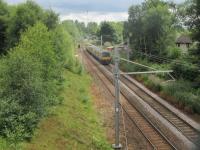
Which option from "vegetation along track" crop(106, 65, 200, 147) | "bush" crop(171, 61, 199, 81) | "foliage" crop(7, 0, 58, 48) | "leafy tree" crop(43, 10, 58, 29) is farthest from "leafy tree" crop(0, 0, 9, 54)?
"bush" crop(171, 61, 199, 81)

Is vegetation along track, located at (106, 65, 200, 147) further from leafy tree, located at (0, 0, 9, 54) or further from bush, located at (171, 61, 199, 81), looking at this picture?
leafy tree, located at (0, 0, 9, 54)

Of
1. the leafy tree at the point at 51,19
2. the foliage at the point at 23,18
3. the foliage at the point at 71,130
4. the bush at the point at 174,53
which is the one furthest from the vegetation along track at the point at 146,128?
the bush at the point at 174,53

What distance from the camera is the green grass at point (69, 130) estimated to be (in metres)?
21.3

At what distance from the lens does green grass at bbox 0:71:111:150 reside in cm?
2125

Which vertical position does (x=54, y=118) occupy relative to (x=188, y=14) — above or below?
below

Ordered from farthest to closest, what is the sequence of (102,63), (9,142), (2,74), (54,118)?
(102,63)
(54,118)
(2,74)
(9,142)

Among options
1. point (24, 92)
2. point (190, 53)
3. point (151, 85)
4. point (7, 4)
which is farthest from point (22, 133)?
point (7, 4)

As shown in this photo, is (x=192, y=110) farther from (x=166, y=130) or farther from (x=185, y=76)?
(x=185, y=76)

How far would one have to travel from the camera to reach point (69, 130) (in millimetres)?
25281

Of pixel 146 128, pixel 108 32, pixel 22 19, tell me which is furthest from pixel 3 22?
pixel 108 32

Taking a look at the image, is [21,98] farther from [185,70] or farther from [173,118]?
[185,70]

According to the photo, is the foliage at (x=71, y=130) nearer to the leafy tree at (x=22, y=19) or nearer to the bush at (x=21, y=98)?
the bush at (x=21, y=98)

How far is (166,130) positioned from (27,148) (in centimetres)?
1395

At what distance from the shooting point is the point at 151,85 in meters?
47.7
